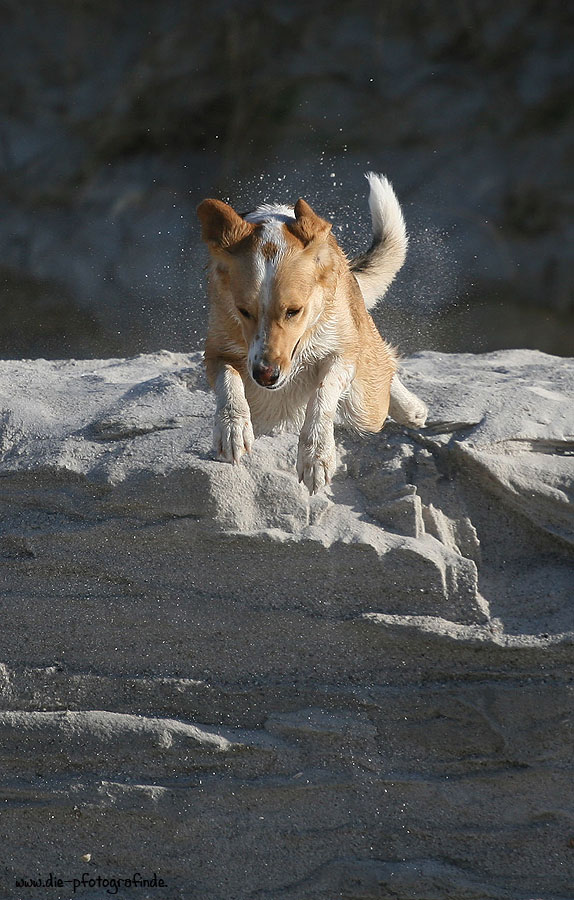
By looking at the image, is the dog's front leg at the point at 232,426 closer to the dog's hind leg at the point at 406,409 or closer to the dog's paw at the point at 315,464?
the dog's paw at the point at 315,464

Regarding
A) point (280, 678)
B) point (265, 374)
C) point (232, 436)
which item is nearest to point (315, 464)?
point (232, 436)

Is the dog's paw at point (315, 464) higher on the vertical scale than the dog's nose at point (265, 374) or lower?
lower

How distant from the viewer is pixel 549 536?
3.40 meters

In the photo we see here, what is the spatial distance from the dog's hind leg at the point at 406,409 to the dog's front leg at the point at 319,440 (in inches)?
23.6

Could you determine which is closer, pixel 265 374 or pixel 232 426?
pixel 265 374

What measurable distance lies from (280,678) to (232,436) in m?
0.83

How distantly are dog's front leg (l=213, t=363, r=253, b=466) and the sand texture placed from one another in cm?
34

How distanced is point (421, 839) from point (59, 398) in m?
2.19

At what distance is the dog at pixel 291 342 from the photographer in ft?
9.45

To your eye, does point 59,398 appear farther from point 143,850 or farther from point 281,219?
point 143,850

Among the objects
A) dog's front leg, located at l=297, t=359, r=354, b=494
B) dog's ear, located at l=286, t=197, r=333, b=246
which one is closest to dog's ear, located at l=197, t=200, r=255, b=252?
dog's ear, located at l=286, t=197, r=333, b=246

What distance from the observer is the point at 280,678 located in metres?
3.15

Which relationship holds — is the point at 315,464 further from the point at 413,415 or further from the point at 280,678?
the point at 413,415

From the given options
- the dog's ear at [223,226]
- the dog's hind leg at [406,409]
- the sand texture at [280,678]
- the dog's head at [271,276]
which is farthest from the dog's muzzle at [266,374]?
the dog's hind leg at [406,409]
